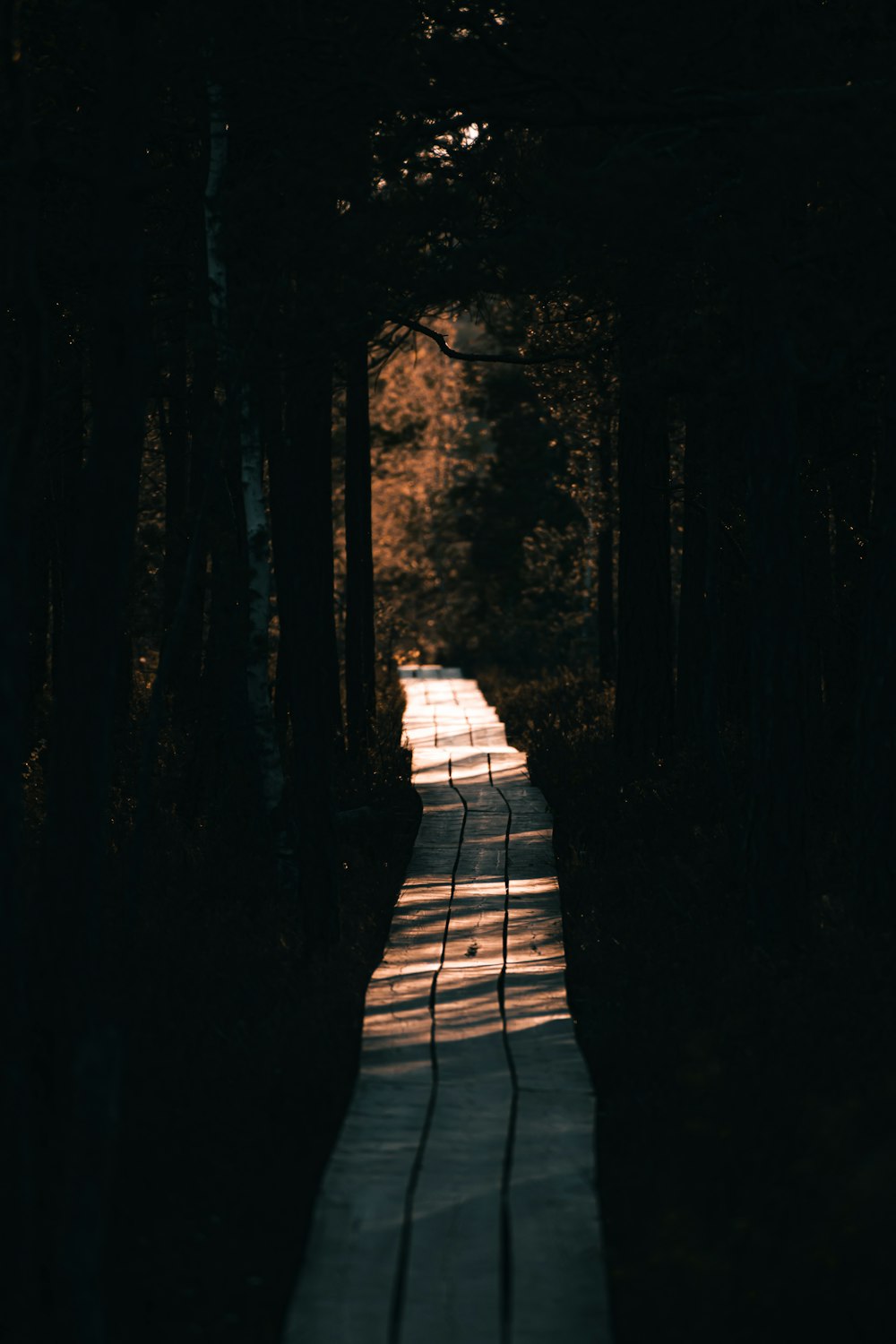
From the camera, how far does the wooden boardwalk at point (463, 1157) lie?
5000mm

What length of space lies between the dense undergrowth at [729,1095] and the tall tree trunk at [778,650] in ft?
1.15

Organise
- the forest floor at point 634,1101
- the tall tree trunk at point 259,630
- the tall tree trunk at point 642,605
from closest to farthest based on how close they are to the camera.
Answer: the forest floor at point 634,1101 < the tall tree trunk at point 259,630 < the tall tree trunk at point 642,605

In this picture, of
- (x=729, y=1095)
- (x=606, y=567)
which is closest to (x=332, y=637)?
(x=729, y=1095)

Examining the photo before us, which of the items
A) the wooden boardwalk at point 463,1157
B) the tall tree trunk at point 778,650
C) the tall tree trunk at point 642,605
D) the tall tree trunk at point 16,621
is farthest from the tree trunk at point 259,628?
the tall tree trunk at point 642,605

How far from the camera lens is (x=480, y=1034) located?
8.15 meters

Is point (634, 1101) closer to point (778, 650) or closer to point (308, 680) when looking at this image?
point (778, 650)

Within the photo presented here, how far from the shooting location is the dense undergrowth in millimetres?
5066

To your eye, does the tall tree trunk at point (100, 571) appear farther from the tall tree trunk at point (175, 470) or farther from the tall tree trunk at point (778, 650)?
the tall tree trunk at point (175, 470)

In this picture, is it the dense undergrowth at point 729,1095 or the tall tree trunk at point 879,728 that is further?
the tall tree trunk at point 879,728

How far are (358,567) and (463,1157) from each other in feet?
54.4

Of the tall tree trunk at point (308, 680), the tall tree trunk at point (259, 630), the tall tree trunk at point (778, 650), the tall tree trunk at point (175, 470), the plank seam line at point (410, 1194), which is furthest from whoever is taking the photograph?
the tall tree trunk at point (175, 470)

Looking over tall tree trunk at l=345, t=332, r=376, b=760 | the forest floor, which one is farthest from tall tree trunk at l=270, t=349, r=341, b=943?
tall tree trunk at l=345, t=332, r=376, b=760

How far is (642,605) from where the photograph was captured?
16328 mm

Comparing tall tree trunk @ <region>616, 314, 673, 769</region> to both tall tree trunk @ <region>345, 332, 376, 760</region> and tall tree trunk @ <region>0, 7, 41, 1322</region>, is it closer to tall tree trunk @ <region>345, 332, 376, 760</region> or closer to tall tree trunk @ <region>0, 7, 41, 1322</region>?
tall tree trunk @ <region>345, 332, 376, 760</region>
